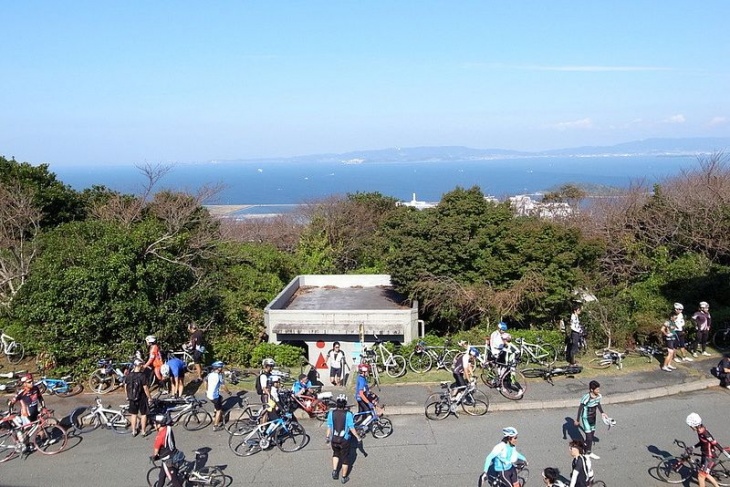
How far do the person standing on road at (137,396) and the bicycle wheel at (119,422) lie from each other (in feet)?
0.69

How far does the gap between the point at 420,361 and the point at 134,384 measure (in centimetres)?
776

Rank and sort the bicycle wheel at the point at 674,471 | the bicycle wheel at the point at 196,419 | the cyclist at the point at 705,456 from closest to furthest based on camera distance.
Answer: the cyclist at the point at 705,456, the bicycle wheel at the point at 674,471, the bicycle wheel at the point at 196,419

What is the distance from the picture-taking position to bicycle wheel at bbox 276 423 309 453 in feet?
36.2

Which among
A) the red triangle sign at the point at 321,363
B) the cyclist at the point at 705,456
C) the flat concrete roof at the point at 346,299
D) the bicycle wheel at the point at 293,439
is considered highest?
the cyclist at the point at 705,456

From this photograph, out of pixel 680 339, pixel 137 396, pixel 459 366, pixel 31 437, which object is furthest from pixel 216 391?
pixel 680 339

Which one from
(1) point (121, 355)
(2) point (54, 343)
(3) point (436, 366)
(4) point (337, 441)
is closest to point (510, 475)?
(4) point (337, 441)

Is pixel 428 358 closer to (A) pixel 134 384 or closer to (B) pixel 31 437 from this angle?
(A) pixel 134 384

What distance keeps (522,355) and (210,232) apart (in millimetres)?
17801

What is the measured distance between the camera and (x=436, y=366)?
1603 centimetres

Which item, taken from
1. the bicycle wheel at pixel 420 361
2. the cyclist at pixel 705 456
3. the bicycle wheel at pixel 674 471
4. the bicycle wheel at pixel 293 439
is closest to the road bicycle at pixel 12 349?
the bicycle wheel at pixel 293 439

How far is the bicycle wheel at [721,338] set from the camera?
1648 centimetres

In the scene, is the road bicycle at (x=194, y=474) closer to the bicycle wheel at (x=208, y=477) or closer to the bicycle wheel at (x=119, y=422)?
the bicycle wheel at (x=208, y=477)

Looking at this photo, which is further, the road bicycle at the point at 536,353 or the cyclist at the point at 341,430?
the road bicycle at the point at 536,353

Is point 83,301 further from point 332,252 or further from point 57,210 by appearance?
point 332,252
